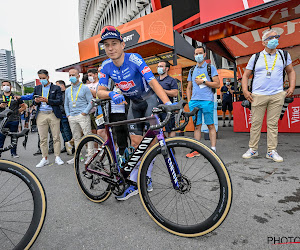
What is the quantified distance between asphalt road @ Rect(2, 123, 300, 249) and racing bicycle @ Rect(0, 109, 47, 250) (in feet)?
0.82

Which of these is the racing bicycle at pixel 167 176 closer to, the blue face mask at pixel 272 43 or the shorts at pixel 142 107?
the shorts at pixel 142 107

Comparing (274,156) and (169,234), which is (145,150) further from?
(274,156)

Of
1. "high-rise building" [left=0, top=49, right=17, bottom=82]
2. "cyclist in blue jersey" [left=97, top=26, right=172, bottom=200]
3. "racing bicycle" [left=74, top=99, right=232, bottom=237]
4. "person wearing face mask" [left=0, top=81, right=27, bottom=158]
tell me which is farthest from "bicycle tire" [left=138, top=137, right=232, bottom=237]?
"high-rise building" [left=0, top=49, right=17, bottom=82]

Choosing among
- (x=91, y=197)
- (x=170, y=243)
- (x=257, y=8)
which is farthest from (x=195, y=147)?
(x=257, y=8)

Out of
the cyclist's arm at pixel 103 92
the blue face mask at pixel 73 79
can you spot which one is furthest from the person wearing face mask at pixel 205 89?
the blue face mask at pixel 73 79

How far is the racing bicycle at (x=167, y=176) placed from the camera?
5.16 feet

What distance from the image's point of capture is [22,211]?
240 centimetres

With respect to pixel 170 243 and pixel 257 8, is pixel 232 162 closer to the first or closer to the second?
pixel 170 243

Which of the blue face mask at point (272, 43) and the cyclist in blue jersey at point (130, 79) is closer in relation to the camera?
the cyclist in blue jersey at point (130, 79)

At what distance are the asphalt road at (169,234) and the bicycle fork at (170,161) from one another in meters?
0.51

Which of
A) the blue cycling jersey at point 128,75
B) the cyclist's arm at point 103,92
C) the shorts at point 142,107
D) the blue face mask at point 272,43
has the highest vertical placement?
the blue face mask at point 272,43

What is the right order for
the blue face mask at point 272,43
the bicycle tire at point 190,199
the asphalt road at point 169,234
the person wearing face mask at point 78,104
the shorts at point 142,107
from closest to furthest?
the bicycle tire at point 190,199, the asphalt road at point 169,234, the shorts at point 142,107, the blue face mask at point 272,43, the person wearing face mask at point 78,104

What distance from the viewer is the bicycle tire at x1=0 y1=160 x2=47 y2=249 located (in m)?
1.56

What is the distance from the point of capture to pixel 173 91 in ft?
13.7
